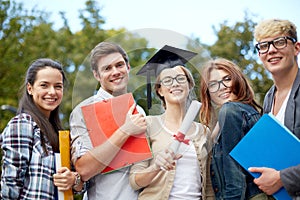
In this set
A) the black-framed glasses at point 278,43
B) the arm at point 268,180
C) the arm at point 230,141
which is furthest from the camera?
the black-framed glasses at point 278,43

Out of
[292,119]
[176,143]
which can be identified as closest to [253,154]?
[292,119]

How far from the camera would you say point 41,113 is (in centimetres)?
386

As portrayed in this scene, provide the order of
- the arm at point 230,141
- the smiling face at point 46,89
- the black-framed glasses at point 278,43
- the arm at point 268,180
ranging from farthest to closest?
1. the smiling face at point 46,89
2. the black-framed glasses at point 278,43
3. the arm at point 230,141
4. the arm at point 268,180

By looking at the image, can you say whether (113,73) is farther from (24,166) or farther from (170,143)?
(24,166)

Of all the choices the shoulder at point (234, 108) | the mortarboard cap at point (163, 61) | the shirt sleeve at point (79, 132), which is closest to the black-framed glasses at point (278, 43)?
the shoulder at point (234, 108)

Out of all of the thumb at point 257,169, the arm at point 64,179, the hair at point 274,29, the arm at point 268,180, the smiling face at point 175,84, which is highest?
the hair at point 274,29

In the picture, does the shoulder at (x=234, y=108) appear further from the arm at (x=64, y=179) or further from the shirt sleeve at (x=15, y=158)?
the shirt sleeve at (x=15, y=158)

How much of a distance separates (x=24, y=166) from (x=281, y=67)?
6.56 ft

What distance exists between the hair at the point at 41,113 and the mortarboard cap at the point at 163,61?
2.99 ft

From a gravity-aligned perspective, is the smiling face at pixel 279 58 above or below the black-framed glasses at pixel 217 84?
above

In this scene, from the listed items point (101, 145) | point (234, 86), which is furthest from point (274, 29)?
point (101, 145)

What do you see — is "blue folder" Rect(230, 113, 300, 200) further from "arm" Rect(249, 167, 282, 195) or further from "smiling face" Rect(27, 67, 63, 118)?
"smiling face" Rect(27, 67, 63, 118)

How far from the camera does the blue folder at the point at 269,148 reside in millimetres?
3361

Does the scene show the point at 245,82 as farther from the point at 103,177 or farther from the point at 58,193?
the point at 58,193
